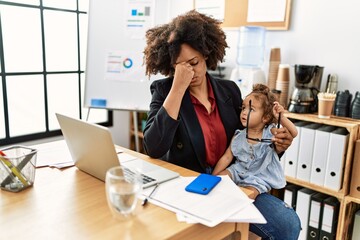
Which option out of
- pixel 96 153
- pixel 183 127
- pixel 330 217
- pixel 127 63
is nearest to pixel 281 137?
pixel 183 127

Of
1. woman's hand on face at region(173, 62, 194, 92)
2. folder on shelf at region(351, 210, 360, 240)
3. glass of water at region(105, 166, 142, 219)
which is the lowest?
folder on shelf at region(351, 210, 360, 240)

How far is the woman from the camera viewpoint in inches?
52.1

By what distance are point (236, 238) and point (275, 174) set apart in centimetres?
46

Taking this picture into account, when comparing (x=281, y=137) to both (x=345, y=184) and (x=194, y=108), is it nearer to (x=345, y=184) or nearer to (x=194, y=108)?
(x=194, y=108)

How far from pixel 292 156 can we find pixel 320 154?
0.18 meters

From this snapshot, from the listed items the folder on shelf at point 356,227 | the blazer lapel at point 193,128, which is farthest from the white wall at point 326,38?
the blazer lapel at point 193,128

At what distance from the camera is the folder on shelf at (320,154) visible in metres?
2.03

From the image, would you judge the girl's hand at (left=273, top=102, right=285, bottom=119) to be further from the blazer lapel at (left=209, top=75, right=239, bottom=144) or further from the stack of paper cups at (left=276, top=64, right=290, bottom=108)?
the stack of paper cups at (left=276, top=64, right=290, bottom=108)

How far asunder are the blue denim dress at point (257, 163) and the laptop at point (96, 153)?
1.25 feet

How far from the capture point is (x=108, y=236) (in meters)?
0.80

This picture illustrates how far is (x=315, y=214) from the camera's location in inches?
84.6

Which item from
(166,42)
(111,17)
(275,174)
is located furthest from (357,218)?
(111,17)

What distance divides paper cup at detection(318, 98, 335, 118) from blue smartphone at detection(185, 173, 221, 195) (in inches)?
48.2

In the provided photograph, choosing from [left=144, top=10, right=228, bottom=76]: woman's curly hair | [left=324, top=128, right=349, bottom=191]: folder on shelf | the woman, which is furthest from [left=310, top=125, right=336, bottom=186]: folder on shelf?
[left=144, top=10, right=228, bottom=76]: woman's curly hair
